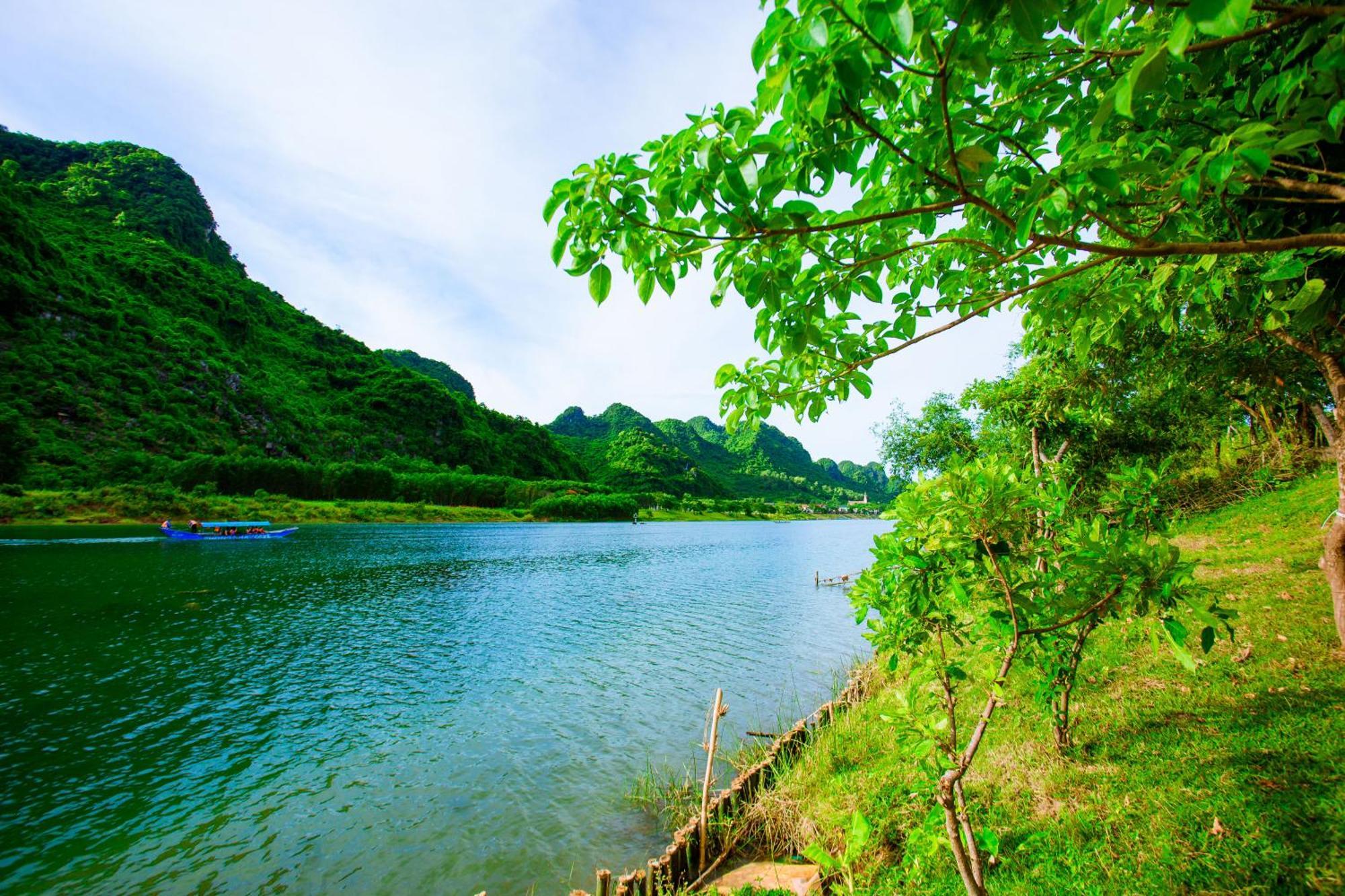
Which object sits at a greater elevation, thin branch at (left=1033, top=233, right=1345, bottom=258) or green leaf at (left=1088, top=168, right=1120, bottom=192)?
green leaf at (left=1088, top=168, right=1120, bottom=192)

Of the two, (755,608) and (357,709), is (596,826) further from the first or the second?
(755,608)

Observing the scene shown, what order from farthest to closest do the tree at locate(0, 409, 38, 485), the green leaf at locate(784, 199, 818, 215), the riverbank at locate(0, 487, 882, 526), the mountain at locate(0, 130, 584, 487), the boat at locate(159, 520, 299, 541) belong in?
the mountain at locate(0, 130, 584, 487) → the tree at locate(0, 409, 38, 485) → the riverbank at locate(0, 487, 882, 526) → the boat at locate(159, 520, 299, 541) → the green leaf at locate(784, 199, 818, 215)

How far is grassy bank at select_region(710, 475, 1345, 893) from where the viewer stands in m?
3.81

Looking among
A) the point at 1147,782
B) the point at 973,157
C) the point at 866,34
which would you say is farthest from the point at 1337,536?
the point at 866,34

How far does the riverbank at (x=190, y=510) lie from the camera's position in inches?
2012

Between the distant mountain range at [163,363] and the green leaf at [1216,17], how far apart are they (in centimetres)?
286

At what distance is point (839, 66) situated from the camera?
1655mm

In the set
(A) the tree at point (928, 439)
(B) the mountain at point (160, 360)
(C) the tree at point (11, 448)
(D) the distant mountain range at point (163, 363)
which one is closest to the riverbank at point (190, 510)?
(C) the tree at point (11, 448)

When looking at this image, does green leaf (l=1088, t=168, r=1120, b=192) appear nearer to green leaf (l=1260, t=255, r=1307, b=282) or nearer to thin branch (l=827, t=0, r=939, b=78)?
thin branch (l=827, t=0, r=939, b=78)

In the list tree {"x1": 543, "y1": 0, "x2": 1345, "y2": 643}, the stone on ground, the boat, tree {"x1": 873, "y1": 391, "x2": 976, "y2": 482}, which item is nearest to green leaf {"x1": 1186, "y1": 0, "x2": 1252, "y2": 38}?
tree {"x1": 543, "y1": 0, "x2": 1345, "y2": 643}

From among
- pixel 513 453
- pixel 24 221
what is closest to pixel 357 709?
pixel 24 221

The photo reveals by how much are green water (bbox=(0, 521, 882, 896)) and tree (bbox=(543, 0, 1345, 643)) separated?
863 centimetres

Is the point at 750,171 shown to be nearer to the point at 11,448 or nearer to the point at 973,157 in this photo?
the point at 973,157

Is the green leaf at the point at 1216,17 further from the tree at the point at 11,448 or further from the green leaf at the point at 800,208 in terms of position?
the tree at the point at 11,448
